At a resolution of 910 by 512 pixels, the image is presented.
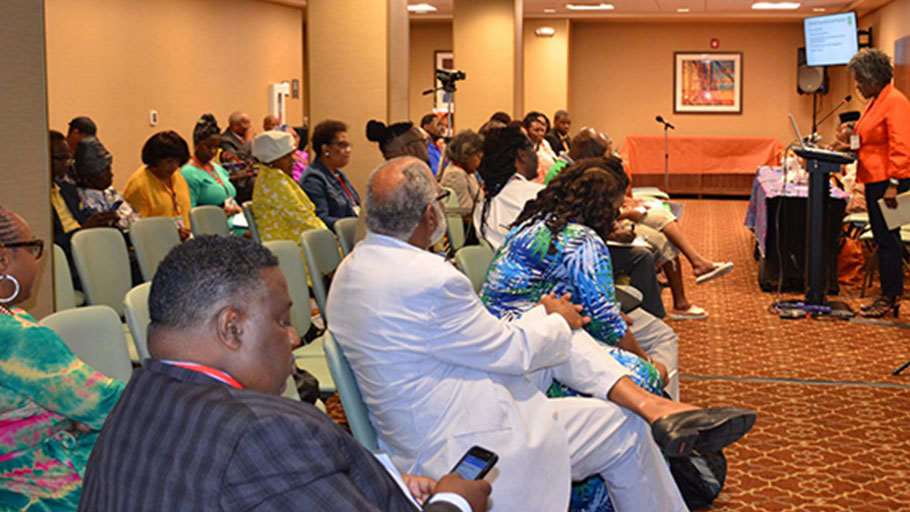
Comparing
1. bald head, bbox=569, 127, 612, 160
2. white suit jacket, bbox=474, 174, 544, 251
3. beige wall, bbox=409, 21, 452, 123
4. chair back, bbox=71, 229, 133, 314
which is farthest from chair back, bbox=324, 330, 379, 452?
beige wall, bbox=409, 21, 452, 123

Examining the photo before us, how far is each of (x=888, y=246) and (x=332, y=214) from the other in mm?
3880

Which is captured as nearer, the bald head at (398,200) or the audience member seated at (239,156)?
the bald head at (398,200)

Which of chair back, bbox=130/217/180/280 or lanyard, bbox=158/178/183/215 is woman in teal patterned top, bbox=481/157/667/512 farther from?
lanyard, bbox=158/178/183/215

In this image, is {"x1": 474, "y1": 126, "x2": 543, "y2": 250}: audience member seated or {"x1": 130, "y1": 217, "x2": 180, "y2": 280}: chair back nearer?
{"x1": 130, "y1": 217, "x2": 180, "y2": 280}: chair back

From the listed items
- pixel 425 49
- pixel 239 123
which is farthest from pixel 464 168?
pixel 425 49

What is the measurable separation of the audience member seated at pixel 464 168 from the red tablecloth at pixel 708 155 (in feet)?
32.9

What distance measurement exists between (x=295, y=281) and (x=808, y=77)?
48.5 ft

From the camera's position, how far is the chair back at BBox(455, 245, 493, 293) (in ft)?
13.9

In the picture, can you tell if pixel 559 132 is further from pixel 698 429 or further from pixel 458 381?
pixel 458 381

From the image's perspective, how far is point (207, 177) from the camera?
7.86 meters

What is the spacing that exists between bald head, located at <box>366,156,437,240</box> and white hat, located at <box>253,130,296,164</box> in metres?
3.13

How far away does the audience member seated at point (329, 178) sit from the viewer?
628 cm

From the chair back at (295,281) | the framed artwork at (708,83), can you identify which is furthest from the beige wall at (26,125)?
the framed artwork at (708,83)

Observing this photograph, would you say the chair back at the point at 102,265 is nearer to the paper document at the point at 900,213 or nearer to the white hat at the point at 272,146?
the white hat at the point at 272,146
